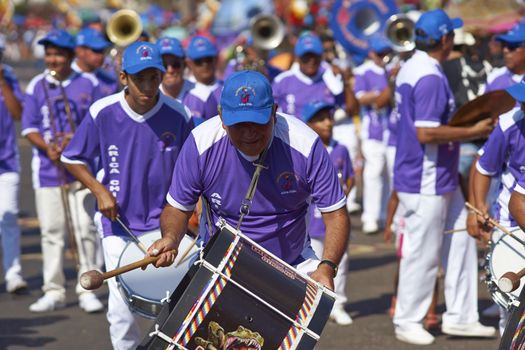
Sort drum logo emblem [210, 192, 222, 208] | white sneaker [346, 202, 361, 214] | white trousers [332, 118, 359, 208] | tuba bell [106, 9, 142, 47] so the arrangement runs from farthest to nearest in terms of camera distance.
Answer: white sneaker [346, 202, 361, 214], white trousers [332, 118, 359, 208], tuba bell [106, 9, 142, 47], drum logo emblem [210, 192, 222, 208]

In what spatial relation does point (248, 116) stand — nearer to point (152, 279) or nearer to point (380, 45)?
point (152, 279)

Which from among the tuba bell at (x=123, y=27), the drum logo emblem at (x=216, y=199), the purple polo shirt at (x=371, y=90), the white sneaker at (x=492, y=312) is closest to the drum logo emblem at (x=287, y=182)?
the drum logo emblem at (x=216, y=199)

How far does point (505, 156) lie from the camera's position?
272 inches

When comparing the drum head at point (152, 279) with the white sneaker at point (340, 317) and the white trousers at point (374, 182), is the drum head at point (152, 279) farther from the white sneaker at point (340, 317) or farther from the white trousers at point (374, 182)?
the white trousers at point (374, 182)

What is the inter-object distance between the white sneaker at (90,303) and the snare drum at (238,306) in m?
4.78

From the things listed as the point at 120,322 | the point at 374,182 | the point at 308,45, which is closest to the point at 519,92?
the point at 120,322

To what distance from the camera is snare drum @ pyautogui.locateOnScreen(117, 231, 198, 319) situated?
629 centimetres

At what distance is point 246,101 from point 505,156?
2.40 metres

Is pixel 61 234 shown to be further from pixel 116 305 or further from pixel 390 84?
pixel 390 84

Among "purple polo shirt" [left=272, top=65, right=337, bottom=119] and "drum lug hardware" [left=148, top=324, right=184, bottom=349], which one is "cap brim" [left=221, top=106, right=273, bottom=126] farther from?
"purple polo shirt" [left=272, top=65, right=337, bottom=119]

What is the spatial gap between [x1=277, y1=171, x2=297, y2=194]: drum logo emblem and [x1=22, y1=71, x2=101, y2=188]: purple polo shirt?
4.56 metres

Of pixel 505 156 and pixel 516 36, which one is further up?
pixel 516 36

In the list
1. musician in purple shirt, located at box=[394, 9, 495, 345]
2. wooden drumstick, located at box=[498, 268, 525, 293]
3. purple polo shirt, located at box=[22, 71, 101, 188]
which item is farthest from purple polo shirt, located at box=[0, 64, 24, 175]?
wooden drumstick, located at box=[498, 268, 525, 293]

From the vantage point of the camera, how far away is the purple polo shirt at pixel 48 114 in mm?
Answer: 9703
